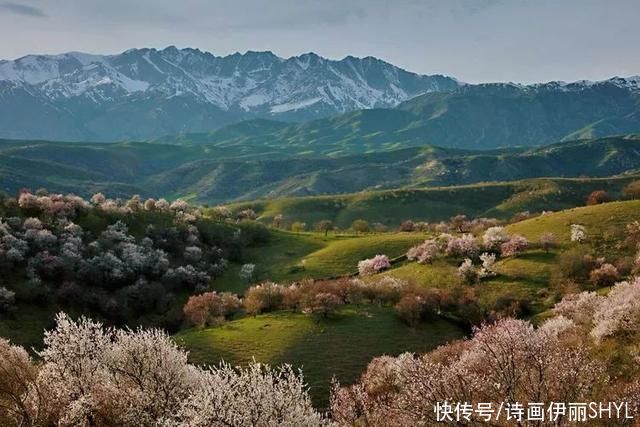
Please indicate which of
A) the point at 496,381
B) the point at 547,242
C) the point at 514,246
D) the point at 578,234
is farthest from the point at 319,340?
the point at 578,234

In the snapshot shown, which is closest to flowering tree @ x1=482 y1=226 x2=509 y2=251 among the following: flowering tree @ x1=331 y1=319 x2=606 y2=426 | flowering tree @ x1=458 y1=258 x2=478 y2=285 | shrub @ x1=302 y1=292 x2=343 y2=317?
flowering tree @ x1=458 y1=258 x2=478 y2=285

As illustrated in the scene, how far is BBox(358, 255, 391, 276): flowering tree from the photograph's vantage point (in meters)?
86.6

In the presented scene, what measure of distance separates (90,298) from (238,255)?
120ft

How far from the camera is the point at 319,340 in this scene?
53062 mm

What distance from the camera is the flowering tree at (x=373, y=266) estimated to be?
284 ft

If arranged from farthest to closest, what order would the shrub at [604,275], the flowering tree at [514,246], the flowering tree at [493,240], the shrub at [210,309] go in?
the flowering tree at [493,240] → the flowering tree at [514,246] → the shrub at [210,309] → the shrub at [604,275]

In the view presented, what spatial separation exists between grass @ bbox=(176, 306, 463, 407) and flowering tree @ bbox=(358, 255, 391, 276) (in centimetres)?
2432

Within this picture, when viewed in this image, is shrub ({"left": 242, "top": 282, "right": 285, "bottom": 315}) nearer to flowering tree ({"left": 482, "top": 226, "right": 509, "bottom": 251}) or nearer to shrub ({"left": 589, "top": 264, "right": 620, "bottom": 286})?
flowering tree ({"left": 482, "top": 226, "right": 509, "bottom": 251})

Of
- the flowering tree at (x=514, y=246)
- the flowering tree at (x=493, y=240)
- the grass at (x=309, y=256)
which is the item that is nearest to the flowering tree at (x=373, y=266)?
the grass at (x=309, y=256)

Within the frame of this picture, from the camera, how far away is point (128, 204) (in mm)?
109812

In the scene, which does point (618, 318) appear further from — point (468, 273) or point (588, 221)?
point (588, 221)

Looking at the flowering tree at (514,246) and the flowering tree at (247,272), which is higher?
the flowering tree at (514,246)

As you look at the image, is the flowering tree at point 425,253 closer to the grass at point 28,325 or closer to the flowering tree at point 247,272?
the flowering tree at point 247,272

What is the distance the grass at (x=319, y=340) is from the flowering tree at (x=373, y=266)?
24.3 m
